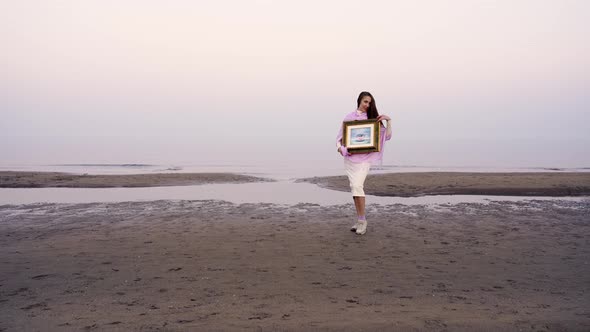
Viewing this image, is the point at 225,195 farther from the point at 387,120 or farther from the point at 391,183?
the point at 387,120

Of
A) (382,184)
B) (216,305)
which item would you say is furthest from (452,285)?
(382,184)

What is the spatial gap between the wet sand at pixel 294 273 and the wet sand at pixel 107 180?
803 cm

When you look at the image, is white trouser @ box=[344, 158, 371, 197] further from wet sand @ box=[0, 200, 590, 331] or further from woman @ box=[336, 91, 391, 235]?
wet sand @ box=[0, 200, 590, 331]

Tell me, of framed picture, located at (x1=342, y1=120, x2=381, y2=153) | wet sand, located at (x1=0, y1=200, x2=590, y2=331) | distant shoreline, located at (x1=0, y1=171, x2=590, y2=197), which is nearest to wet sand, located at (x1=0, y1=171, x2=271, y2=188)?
distant shoreline, located at (x1=0, y1=171, x2=590, y2=197)

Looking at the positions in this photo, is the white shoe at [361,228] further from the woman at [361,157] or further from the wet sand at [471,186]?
the wet sand at [471,186]

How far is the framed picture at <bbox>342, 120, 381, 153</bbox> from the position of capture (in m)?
7.06

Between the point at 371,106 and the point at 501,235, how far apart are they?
3020mm

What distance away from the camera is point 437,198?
516 inches

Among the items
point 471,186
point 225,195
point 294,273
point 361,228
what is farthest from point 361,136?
point 471,186

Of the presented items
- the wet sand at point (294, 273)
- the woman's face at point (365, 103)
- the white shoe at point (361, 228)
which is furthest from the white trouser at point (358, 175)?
the woman's face at point (365, 103)

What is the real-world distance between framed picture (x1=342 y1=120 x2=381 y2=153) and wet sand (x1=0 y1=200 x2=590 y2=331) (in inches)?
56.9

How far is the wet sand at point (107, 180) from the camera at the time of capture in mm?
16609

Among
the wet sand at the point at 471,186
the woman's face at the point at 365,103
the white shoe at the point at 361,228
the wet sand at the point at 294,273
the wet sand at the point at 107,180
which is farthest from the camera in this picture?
the wet sand at the point at 107,180

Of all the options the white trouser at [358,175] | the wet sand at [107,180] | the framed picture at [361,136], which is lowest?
the wet sand at [107,180]
